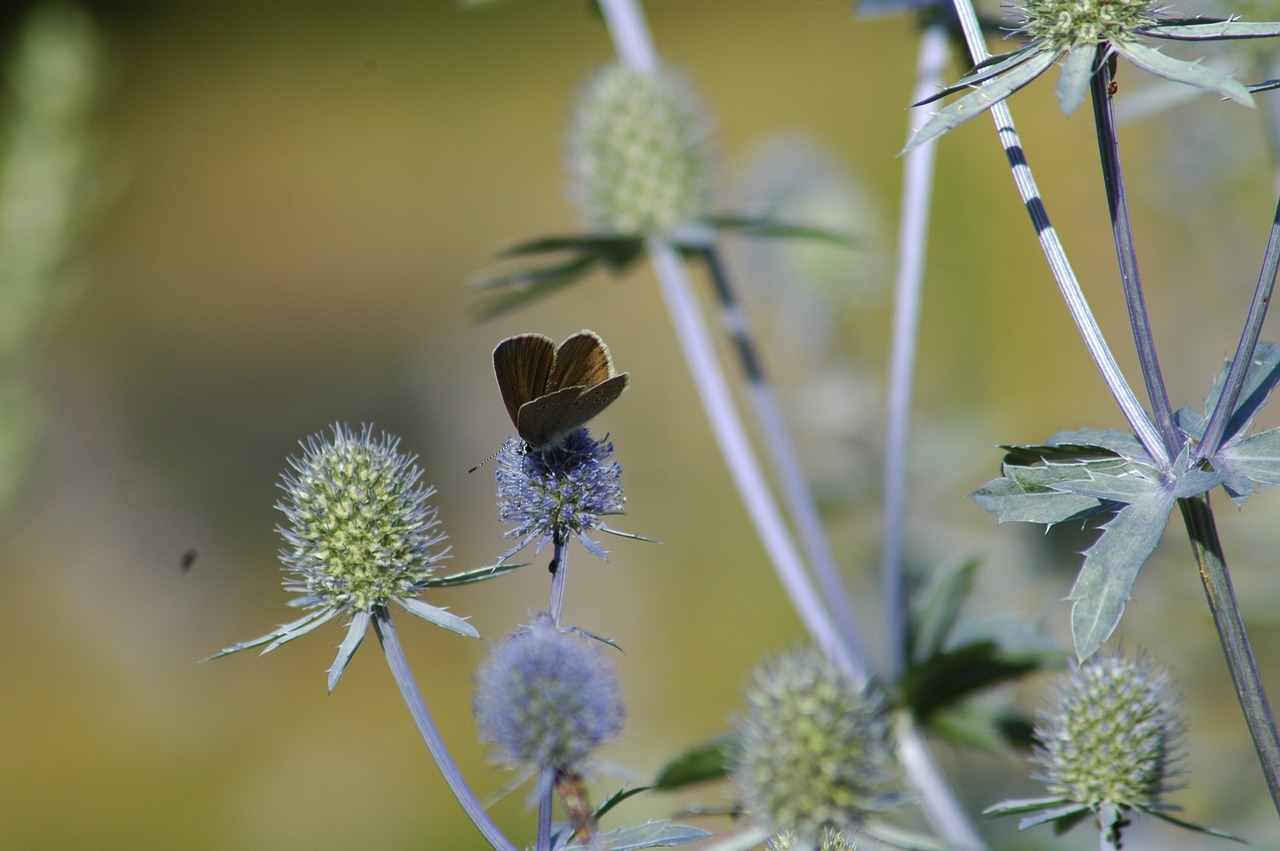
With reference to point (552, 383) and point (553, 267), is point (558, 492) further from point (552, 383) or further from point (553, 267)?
point (553, 267)

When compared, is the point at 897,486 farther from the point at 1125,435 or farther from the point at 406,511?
Result: the point at 406,511

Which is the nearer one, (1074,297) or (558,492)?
(1074,297)

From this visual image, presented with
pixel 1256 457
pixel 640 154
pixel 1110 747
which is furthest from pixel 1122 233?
pixel 640 154

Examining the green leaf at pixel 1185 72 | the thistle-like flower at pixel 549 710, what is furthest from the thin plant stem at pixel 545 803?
the green leaf at pixel 1185 72

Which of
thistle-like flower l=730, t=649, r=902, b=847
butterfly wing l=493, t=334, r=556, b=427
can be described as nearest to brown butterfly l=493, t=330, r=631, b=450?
butterfly wing l=493, t=334, r=556, b=427

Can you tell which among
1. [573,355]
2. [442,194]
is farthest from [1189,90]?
[442,194]
